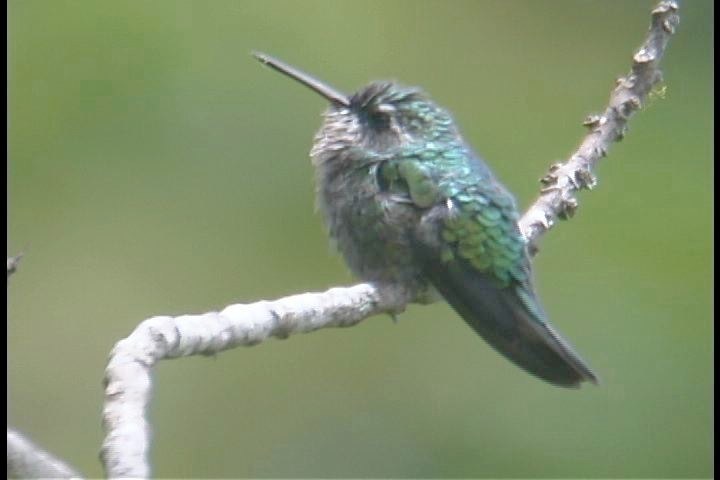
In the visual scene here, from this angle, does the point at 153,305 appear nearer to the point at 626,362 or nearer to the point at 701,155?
the point at 626,362

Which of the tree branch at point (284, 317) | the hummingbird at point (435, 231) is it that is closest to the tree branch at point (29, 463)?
the tree branch at point (284, 317)

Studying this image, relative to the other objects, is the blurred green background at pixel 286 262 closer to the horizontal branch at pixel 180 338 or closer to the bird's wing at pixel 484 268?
the bird's wing at pixel 484 268

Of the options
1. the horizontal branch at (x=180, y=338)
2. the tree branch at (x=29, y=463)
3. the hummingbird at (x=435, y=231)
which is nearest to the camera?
the tree branch at (x=29, y=463)

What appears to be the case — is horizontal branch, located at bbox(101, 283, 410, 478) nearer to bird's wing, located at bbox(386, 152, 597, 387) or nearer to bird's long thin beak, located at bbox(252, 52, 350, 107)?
bird's wing, located at bbox(386, 152, 597, 387)

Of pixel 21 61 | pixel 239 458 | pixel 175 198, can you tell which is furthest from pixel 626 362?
pixel 21 61

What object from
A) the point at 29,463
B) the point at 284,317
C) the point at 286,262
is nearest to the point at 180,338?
the point at 284,317

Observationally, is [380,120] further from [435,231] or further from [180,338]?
[180,338]

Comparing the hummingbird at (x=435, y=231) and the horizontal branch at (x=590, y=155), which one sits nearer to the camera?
the hummingbird at (x=435, y=231)

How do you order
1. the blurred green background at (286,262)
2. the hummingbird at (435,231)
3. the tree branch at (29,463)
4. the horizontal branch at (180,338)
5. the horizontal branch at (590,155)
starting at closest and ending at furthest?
the tree branch at (29,463), the horizontal branch at (180,338), the hummingbird at (435,231), the horizontal branch at (590,155), the blurred green background at (286,262)
